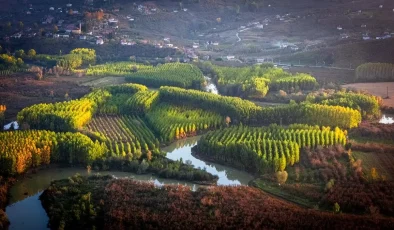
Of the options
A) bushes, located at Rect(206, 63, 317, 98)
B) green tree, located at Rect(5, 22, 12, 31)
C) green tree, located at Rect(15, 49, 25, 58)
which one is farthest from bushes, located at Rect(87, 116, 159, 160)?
green tree, located at Rect(5, 22, 12, 31)

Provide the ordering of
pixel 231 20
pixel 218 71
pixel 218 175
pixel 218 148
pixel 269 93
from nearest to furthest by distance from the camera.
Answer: pixel 218 175 → pixel 218 148 → pixel 269 93 → pixel 218 71 → pixel 231 20

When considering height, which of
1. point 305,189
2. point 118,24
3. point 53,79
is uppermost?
point 118,24

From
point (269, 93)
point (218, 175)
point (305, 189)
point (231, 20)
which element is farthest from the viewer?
point (231, 20)

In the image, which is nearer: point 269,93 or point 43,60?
point 269,93

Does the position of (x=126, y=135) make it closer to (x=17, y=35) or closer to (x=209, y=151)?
(x=209, y=151)

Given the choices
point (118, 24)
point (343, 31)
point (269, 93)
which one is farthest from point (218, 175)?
point (118, 24)

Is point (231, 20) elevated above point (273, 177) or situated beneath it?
elevated above

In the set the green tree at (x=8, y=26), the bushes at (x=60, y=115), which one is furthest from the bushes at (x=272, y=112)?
the green tree at (x=8, y=26)

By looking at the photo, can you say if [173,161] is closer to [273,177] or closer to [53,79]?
[273,177]
